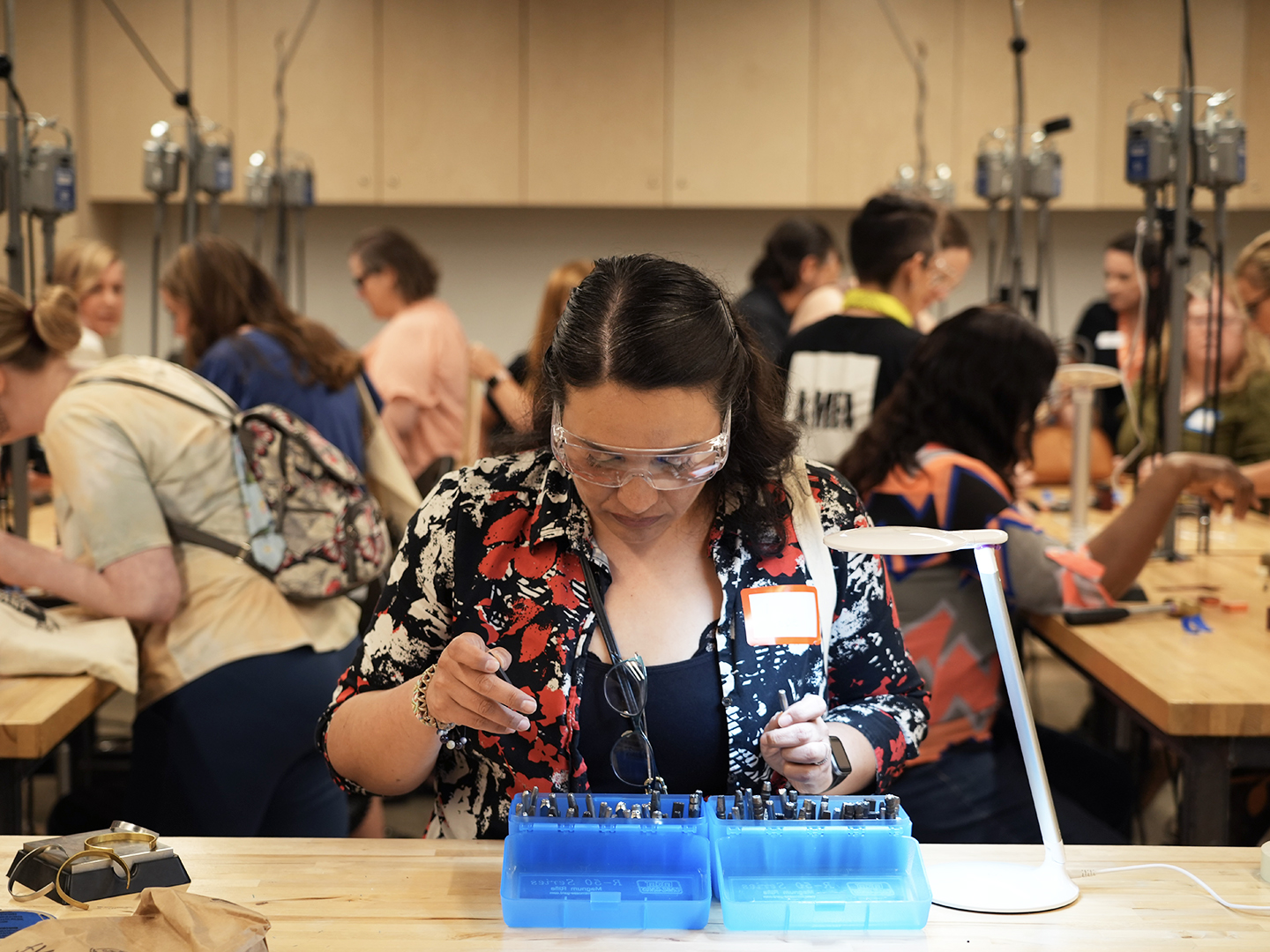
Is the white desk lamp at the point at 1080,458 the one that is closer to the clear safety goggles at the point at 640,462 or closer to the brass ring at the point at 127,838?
the clear safety goggles at the point at 640,462

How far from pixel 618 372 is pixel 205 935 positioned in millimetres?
658

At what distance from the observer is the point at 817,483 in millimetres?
1503

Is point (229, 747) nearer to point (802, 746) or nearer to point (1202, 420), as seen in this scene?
point (802, 746)

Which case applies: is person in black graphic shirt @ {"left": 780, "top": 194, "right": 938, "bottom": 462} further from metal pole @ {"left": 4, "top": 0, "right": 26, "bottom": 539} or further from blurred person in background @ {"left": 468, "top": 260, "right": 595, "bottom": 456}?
metal pole @ {"left": 4, "top": 0, "right": 26, "bottom": 539}

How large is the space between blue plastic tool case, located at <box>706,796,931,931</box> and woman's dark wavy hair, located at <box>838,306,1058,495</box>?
3.79ft

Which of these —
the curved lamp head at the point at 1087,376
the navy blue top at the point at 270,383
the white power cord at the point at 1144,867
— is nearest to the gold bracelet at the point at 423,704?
the white power cord at the point at 1144,867

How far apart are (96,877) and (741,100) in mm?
5980

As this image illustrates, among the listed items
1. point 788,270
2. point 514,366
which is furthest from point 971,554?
point 514,366

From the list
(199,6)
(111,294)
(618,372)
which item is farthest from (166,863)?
(199,6)

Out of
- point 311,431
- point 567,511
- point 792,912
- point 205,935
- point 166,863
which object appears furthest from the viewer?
point 311,431

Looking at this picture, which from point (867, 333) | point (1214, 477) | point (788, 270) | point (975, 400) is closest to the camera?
point (975, 400)

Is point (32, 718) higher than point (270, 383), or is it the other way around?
point (270, 383)

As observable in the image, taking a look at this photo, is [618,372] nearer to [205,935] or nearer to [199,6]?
[205,935]

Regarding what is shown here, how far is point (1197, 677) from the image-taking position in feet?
6.42
